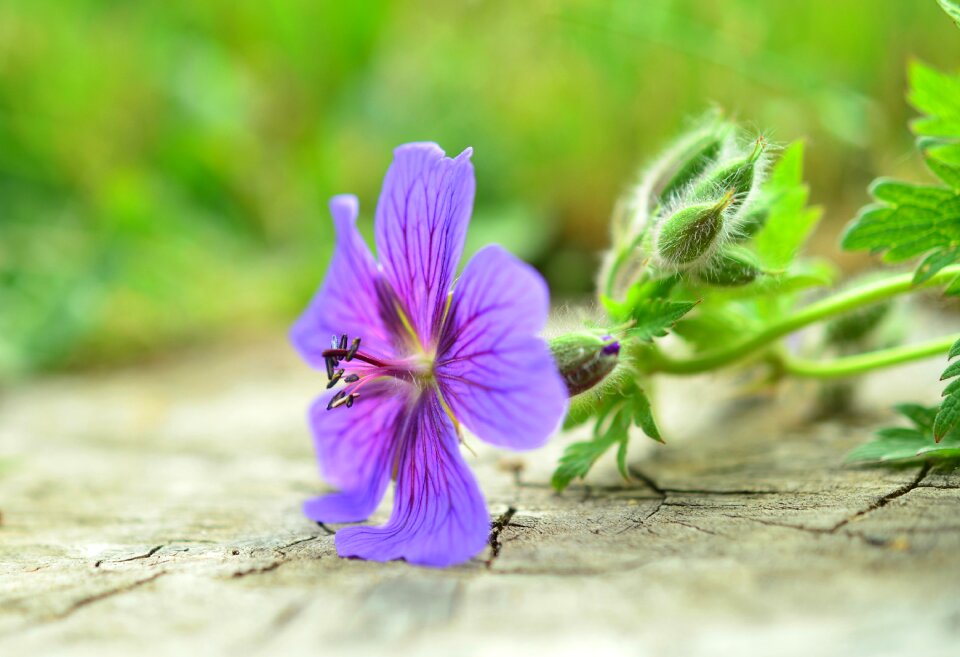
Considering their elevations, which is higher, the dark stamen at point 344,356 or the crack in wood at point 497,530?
the dark stamen at point 344,356

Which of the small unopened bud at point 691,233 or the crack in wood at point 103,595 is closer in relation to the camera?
the crack in wood at point 103,595

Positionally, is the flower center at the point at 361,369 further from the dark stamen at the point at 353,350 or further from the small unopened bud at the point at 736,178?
the small unopened bud at the point at 736,178

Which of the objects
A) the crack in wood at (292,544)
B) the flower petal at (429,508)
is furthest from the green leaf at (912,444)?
the crack in wood at (292,544)

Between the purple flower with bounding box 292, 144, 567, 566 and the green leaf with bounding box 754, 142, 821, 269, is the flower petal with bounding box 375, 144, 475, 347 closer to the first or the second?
the purple flower with bounding box 292, 144, 567, 566

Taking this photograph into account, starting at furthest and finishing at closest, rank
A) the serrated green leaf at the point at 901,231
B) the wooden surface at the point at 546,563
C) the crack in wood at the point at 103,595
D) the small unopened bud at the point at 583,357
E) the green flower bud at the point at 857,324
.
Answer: the green flower bud at the point at 857,324
the serrated green leaf at the point at 901,231
the small unopened bud at the point at 583,357
the crack in wood at the point at 103,595
the wooden surface at the point at 546,563

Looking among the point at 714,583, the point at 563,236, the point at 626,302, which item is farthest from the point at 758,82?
the point at 714,583

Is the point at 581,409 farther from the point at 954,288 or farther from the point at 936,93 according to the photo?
the point at 936,93

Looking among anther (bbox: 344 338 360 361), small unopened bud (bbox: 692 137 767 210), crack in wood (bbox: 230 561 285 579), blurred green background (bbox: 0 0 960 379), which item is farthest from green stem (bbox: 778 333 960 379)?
blurred green background (bbox: 0 0 960 379)
